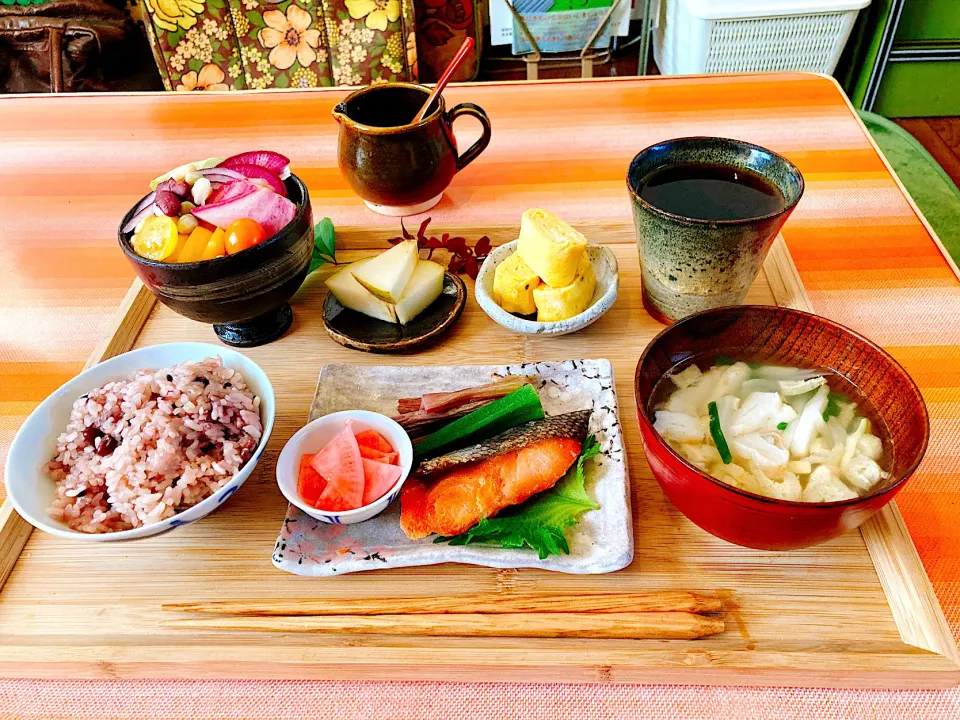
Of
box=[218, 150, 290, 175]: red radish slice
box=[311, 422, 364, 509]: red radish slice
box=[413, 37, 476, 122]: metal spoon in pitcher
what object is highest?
box=[413, 37, 476, 122]: metal spoon in pitcher

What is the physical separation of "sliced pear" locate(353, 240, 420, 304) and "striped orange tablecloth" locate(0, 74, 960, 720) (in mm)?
289

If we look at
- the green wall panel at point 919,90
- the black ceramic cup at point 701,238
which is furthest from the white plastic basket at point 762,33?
the black ceramic cup at point 701,238

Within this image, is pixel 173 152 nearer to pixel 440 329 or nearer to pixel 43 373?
pixel 43 373

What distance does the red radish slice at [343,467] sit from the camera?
869 millimetres

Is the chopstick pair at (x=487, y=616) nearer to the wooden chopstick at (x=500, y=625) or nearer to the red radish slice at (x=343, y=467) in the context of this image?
the wooden chopstick at (x=500, y=625)

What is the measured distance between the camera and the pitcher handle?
1433 mm

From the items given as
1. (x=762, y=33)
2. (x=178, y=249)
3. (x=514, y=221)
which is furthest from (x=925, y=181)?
(x=178, y=249)

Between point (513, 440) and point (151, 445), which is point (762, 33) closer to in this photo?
point (513, 440)

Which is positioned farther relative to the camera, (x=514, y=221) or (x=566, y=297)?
(x=514, y=221)

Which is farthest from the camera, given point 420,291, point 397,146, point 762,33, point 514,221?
point 762,33

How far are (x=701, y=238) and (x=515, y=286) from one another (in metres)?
0.31

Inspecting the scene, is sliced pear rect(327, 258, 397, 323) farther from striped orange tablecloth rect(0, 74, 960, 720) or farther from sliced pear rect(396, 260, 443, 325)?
striped orange tablecloth rect(0, 74, 960, 720)

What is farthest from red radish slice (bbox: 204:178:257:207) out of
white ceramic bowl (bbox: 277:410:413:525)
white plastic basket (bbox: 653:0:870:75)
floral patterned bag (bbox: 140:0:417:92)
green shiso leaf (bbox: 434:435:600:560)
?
white plastic basket (bbox: 653:0:870:75)

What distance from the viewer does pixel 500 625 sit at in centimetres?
77
